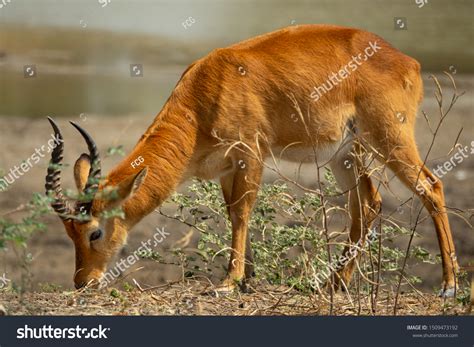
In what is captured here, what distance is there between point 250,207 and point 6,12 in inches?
669

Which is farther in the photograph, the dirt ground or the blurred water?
the blurred water

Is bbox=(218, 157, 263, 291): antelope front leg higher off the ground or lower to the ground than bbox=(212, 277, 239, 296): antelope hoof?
higher

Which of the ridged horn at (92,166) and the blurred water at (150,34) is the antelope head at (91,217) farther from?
the blurred water at (150,34)

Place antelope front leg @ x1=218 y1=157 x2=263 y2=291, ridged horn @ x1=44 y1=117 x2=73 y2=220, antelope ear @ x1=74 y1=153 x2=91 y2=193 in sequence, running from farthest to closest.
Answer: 1. antelope front leg @ x1=218 y1=157 x2=263 y2=291
2. antelope ear @ x1=74 y1=153 x2=91 y2=193
3. ridged horn @ x1=44 y1=117 x2=73 y2=220

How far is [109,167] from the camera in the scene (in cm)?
1962

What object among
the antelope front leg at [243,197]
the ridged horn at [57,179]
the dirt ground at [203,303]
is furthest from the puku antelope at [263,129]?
the dirt ground at [203,303]

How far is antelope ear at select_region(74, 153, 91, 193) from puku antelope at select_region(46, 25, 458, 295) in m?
0.01

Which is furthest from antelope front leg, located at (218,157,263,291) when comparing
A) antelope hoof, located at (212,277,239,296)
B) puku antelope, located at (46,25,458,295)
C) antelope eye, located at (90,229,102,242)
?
antelope eye, located at (90,229,102,242)

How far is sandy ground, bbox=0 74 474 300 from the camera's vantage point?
1661 centimetres

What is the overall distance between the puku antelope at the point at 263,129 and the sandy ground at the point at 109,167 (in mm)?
1625

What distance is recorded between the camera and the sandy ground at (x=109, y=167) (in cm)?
1661

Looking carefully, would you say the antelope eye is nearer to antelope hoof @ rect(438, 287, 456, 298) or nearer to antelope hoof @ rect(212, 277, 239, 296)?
antelope hoof @ rect(212, 277, 239, 296)

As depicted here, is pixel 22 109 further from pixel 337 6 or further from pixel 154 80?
pixel 337 6

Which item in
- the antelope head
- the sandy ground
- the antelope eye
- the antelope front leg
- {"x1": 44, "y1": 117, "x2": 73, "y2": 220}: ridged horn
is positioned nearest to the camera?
{"x1": 44, "y1": 117, "x2": 73, "y2": 220}: ridged horn
